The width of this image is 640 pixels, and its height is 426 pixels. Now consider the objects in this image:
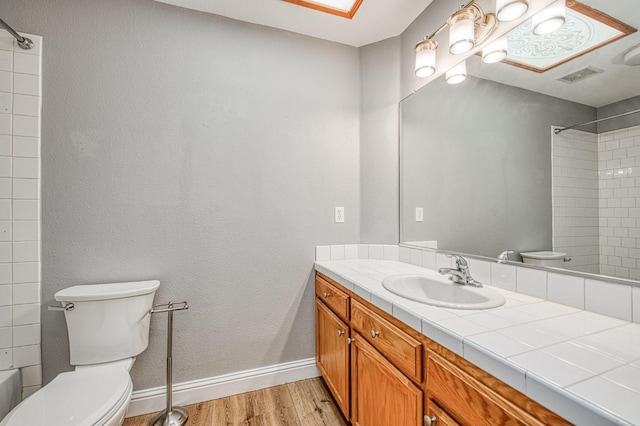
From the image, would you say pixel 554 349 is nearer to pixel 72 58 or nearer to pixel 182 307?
pixel 182 307

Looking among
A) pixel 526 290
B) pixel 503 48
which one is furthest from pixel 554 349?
pixel 503 48

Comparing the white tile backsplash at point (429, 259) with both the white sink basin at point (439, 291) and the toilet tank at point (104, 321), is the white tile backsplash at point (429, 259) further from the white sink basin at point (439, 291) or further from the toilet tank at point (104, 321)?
the toilet tank at point (104, 321)

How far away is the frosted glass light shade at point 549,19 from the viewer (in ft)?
3.30

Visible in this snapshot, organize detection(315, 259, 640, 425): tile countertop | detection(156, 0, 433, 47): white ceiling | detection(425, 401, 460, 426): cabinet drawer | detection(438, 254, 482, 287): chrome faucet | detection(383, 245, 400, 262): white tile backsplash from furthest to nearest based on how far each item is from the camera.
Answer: detection(383, 245, 400, 262): white tile backsplash, detection(156, 0, 433, 47): white ceiling, detection(438, 254, 482, 287): chrome faucet, detection(425, 401, 460, 426): cabinet drawer, detection(315, 259, 640, 425): tile countertop

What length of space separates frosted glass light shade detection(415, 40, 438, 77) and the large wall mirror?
10 centimetres

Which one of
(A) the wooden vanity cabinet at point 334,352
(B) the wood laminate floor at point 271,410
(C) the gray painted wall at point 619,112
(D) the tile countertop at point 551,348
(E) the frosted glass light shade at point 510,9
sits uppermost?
(E) the frosted glass light shade at point 510,9

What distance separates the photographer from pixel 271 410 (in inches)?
62.1

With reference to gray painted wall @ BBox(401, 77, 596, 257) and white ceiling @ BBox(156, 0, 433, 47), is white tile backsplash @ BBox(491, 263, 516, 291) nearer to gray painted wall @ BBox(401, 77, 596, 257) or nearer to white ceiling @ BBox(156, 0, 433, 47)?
gray painted wall @ BBox(401, 77, 596, 257)

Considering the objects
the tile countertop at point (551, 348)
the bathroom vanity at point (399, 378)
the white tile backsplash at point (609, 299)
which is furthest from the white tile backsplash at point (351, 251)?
the white tile backsplash at point (609, 299)

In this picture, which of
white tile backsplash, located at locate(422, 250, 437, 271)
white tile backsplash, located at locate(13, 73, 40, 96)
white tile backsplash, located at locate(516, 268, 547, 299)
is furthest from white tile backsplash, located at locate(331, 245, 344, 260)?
white tile backsplash, located at locate(13, 73, 40, 96)

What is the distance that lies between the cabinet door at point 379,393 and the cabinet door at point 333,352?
7cm

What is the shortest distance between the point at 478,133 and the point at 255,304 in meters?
1.63

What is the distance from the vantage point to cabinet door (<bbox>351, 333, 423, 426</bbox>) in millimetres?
916

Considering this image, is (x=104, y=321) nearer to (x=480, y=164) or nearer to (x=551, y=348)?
(x=551, y=348)
